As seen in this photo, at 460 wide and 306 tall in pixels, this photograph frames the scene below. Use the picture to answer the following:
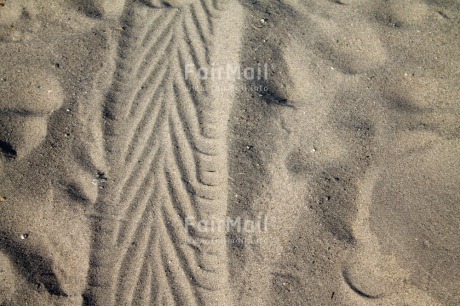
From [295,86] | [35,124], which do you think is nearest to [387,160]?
[295,86]

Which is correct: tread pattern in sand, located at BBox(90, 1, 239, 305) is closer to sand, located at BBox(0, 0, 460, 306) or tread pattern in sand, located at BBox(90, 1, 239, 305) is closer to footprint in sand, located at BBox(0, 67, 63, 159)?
sand, located at BBox(0, 0, 460, 306)

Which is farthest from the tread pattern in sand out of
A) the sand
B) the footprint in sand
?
the footprint in sand

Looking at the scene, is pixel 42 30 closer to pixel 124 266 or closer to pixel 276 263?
pixel 124 266

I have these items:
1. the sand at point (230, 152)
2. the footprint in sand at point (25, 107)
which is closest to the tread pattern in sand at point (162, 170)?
the sand at point (230, 152)

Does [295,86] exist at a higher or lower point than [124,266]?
higher

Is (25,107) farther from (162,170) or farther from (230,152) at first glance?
(230,152)
